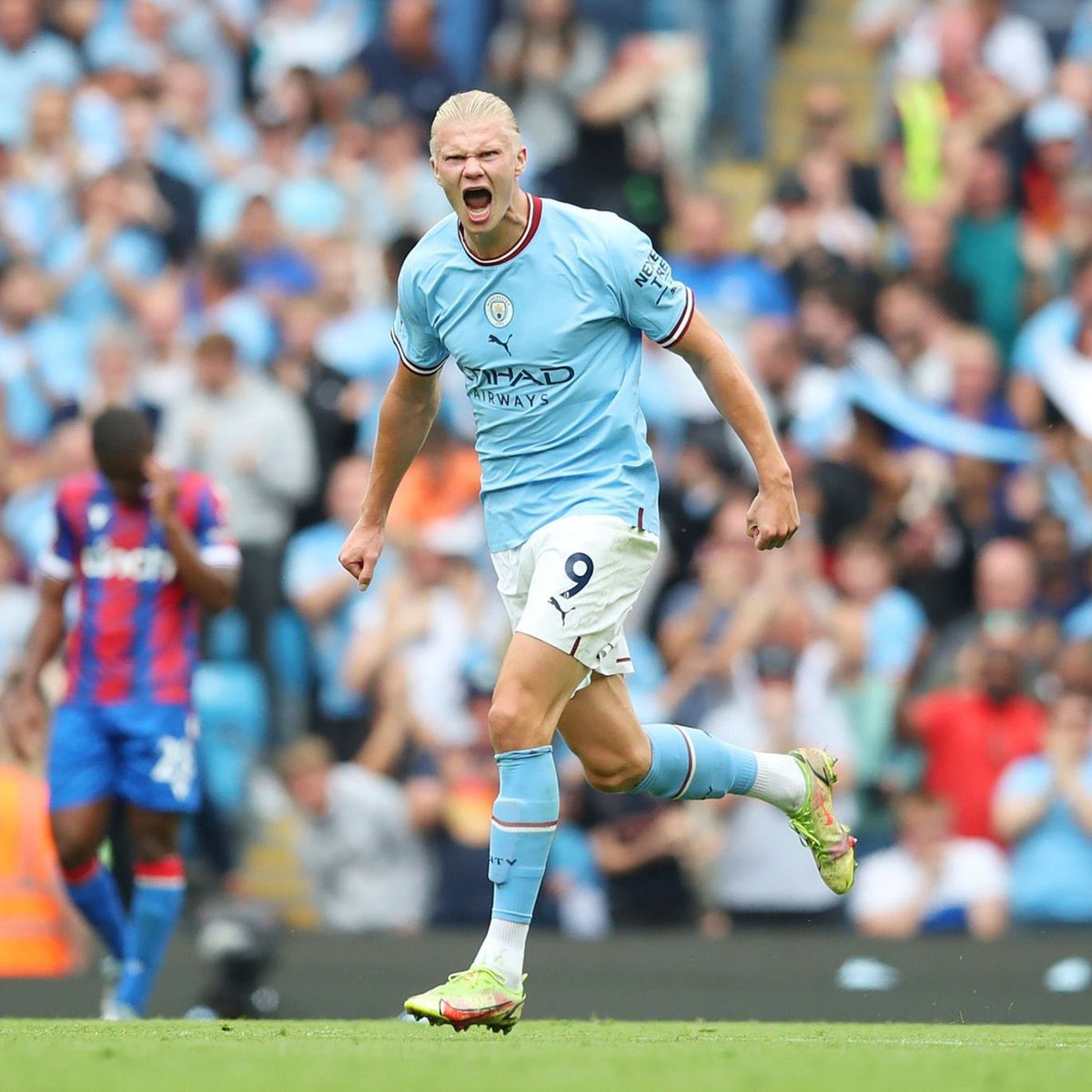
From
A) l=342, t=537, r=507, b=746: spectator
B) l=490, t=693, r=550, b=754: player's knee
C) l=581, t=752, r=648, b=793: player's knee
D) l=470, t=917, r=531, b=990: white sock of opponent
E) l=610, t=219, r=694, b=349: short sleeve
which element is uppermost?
l=342, t=537, r=507, b=746: spectator

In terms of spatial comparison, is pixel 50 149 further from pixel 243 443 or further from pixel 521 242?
pixel 521 242

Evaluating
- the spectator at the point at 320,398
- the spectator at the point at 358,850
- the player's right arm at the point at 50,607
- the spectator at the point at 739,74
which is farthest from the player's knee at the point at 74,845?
the spectator at the point at 739,74

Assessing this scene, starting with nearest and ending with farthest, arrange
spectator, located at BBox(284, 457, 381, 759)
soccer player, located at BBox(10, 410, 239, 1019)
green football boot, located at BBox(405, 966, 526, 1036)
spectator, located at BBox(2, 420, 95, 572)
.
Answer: green football boot, located at BBox(405, 966, 526, 1036) → soccer player, located at BBox(10, 410, 239, 1019) → spectator, located at BBox(284, 457, 381, 759) → spectator, located at BBox(2, 420, 95, 572)

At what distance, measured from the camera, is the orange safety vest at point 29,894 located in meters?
10.7

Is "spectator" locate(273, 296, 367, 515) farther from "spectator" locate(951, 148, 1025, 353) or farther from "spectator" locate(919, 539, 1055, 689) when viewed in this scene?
"spectator" locate(951, 148, 1025, 353)

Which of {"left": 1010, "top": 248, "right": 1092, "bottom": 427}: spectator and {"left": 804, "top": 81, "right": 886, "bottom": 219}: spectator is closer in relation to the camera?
{"left": 1010, "top": 248, "right": 1092, "bottom": 427}: spectator

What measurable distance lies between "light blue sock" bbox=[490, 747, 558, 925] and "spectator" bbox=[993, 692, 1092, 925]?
4763mm

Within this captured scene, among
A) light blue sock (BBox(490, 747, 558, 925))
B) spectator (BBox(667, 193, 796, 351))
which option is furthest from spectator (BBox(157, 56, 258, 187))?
light blue sock (BBox(490, 747, 558, 925))

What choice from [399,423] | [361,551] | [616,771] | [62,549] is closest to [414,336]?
[399,423]

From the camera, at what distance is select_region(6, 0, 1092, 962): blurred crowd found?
11352mm

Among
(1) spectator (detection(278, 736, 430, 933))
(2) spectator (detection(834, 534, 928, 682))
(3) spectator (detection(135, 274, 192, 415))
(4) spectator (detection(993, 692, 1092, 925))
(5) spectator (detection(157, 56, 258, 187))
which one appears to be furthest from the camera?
(5) spectator (detection(157, 56, 258, 187))

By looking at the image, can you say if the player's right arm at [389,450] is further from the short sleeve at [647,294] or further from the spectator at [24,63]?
the spectator at [24,63]

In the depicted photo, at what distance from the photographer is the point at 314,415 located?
42.8 ft

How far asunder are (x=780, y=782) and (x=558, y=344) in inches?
68.0
